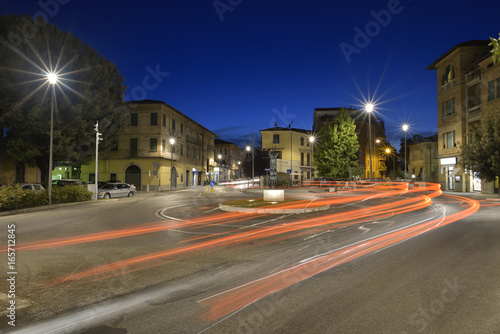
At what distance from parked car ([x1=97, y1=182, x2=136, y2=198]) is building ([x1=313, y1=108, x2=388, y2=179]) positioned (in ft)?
143

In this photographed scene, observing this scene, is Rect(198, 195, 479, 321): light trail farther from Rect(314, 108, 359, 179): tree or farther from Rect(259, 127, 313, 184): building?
Rect(259, 127, 313, 184): building

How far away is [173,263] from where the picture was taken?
20.0ft

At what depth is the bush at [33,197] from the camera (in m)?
15.7

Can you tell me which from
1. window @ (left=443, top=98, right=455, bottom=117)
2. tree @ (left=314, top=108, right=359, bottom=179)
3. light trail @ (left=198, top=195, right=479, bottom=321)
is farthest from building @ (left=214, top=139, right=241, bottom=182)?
light trail @ (left=198, top=195, right=479, bottom=321)

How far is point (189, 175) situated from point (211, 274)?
50583 millimetres

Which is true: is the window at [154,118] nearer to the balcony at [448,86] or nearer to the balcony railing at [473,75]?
the balcony at [448,86]

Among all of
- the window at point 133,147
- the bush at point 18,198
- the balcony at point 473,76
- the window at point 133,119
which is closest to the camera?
the bush at point 18,198

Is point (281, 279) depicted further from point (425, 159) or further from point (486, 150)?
point (425, 159)

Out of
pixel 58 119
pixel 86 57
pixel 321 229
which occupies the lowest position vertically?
pixel 321 229

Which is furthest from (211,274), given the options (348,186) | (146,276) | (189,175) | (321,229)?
(189,175)

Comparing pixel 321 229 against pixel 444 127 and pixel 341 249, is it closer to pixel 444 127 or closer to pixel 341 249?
pixel 341 249

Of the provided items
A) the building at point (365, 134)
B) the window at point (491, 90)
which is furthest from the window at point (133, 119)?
the window at point (491, 90)

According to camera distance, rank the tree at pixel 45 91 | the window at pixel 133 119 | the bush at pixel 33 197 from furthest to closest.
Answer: the window at pixel 133 119 < the tree at pixel 45 91 < the bush at pixel 33 197

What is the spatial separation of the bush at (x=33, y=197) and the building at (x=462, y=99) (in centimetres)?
3524
